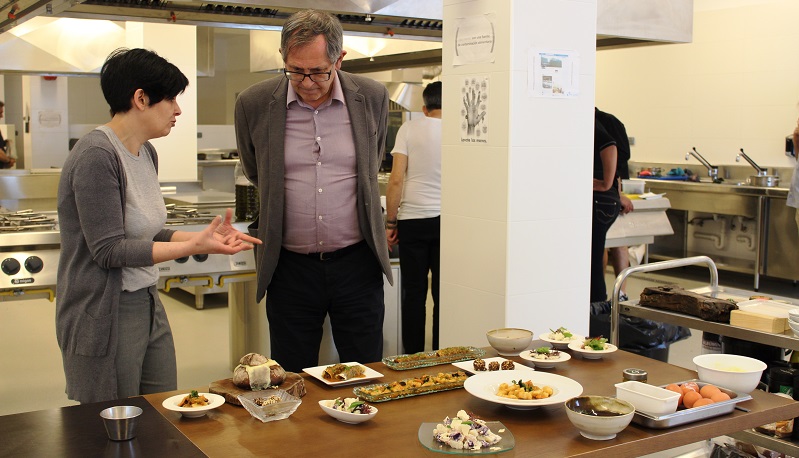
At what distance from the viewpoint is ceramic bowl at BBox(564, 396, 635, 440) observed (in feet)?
6.12

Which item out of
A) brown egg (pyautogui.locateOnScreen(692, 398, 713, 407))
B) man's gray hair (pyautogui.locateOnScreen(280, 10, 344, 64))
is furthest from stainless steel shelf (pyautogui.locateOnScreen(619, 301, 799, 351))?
man's gray hair (pyautogui.locateOnScreen(280, 10, 344, 64))

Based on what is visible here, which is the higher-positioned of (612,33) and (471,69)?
(612,33)

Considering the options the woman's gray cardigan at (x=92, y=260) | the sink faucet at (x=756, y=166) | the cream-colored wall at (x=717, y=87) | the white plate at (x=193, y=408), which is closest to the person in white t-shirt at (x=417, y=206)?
the woman's gray cardigan at (x=92, y=260)

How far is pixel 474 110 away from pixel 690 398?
77.2 inches

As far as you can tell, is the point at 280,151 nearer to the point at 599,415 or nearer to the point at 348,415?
the point at 348,415

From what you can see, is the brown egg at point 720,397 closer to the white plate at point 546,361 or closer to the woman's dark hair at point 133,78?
the white plate at point 546,361

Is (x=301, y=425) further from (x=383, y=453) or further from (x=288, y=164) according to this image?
(x=288, y=164)

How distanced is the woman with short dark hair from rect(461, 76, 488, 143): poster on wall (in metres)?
1.47

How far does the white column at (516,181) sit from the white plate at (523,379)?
1.47 m

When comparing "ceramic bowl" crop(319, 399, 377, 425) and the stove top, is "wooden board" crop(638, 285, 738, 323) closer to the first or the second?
"ceramic bowl" crop(319, 399, 377, 425)

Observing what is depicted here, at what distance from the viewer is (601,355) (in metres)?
2.54

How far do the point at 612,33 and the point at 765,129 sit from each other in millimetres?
4130

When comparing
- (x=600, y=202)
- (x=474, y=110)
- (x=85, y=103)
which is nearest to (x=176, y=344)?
(x=600, y=202)

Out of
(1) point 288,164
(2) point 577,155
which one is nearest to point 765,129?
(2) point 577,155
